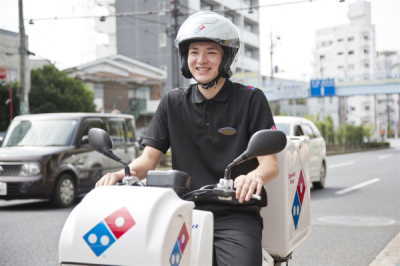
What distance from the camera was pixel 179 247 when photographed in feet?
6.22

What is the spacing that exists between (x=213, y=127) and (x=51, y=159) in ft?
25.9

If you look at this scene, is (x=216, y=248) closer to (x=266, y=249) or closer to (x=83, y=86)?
(x=266, y=249)

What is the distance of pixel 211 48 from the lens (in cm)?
268

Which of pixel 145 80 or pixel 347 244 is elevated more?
pixel 145 80

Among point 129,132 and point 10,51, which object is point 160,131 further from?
point 10,51

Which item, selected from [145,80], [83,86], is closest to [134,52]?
[145,80]

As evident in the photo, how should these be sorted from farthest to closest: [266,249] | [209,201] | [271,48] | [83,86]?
1. [271,48]
2. [83,86]
3. [266,249]
4. [209,201]

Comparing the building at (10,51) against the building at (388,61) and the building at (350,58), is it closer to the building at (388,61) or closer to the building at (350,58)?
the building at (350,58)

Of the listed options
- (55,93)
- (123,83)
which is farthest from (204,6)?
(55,93)

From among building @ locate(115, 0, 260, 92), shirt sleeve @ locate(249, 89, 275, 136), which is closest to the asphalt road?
shirt sleeve @ locate(249, 89, 275, 136)

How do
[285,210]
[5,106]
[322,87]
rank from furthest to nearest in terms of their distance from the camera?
[322,87]
[5,106]
[285,210]

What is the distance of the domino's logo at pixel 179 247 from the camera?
1.83 meters

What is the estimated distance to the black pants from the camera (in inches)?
92.0

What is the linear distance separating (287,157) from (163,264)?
5.85 feet
